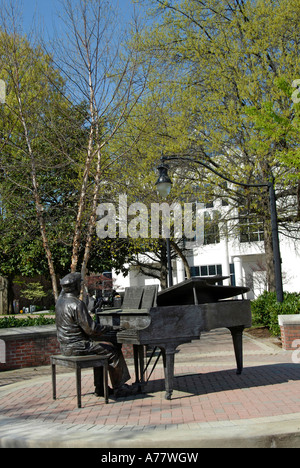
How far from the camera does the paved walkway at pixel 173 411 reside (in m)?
5.20

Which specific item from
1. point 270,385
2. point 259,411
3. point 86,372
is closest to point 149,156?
point 86,372

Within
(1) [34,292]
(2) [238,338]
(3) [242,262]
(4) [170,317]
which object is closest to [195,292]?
(4) [170,317]

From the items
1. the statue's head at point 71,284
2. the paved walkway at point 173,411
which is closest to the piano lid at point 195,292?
the statue's head at point 71,284

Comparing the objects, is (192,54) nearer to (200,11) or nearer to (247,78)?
(200,11)

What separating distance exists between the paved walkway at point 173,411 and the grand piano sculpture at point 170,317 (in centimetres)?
82

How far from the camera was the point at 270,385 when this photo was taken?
26.0 feet

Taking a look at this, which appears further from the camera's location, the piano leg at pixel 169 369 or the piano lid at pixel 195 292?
the piano lid at pixel 195 292

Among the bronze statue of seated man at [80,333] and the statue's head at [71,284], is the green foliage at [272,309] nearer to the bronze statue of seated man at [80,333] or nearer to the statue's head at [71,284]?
the bronze statue of seated man at [80,333]

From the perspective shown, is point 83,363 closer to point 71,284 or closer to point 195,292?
point 71,284

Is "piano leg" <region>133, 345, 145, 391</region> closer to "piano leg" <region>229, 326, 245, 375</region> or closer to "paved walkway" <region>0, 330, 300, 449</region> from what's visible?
"paved walkway" <region>0, 330, 300, 449</region>

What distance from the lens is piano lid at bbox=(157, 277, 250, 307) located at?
25.3ft

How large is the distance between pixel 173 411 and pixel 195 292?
6.22 ft

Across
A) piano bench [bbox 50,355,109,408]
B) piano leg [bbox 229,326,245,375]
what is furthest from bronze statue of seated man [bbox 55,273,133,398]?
piano leg [bbox 229,326,245,375]
